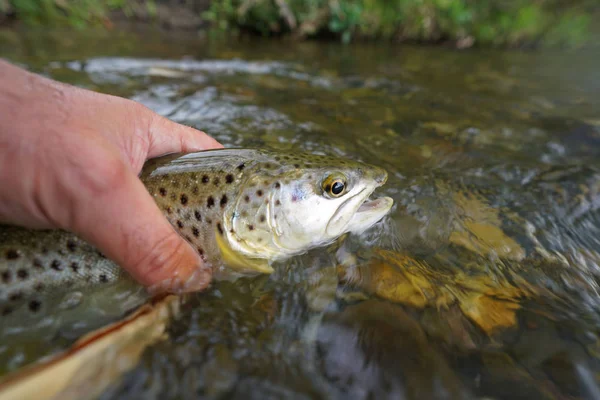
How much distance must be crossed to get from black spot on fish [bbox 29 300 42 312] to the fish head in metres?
1.16

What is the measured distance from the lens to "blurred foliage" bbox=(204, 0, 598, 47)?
9.80 m

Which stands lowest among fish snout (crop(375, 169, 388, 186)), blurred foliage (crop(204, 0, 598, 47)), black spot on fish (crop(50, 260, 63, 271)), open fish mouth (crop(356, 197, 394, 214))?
open fish mouth (crop(356, 197, 394, 214))

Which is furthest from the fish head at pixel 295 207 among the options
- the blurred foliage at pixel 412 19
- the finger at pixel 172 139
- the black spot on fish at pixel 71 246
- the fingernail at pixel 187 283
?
the blurred foliage at pixel 412 19

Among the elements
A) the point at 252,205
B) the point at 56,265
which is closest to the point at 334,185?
the point at 252,205

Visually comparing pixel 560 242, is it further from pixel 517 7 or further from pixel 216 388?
pixel 517 7

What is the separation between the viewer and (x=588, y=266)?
8.63ft

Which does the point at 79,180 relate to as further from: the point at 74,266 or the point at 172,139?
the point at 172,139

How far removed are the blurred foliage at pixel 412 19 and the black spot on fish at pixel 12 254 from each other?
29.9 ft

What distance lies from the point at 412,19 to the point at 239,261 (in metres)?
11.5

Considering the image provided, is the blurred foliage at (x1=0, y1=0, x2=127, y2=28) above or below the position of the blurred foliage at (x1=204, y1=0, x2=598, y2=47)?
above

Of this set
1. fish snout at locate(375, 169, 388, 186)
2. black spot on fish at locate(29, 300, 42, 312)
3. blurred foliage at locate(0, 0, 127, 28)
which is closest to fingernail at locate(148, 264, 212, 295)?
black spot on fish at locate(29, 300, 42, 312)

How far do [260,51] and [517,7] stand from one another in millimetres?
11200

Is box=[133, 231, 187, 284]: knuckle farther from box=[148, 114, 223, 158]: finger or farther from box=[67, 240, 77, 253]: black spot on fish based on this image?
box=[148, 114, 223, 158]: finger

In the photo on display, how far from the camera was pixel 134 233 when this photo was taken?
178 cm
